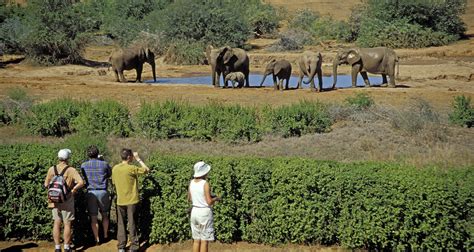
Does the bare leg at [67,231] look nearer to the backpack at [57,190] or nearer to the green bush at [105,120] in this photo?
the backpack at [57,190]

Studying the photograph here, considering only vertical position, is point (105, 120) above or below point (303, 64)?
below

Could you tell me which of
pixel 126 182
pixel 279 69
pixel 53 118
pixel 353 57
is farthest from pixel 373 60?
pixel 126 182

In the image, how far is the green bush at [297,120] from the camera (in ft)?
A: 53.7

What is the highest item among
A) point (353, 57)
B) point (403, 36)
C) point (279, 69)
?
point (403, 36)

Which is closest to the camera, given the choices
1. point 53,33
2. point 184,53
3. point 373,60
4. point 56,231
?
point 56,231

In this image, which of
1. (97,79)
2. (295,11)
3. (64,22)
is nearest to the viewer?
(97,79)

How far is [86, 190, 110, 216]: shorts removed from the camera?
9.30 metres

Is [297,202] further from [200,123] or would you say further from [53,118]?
[53,118]

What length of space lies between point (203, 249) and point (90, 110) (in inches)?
380

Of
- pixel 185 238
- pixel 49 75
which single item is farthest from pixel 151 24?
pixel 185 238

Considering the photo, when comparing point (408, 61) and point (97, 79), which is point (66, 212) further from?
point (408, 61)

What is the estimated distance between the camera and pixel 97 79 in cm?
3078

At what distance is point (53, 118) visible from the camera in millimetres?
16906

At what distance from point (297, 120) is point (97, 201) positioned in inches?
331
